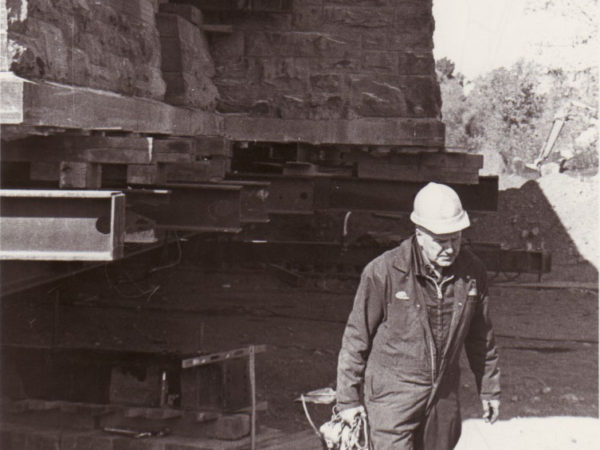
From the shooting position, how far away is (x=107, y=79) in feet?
22.7

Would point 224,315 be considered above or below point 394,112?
below

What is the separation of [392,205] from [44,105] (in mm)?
6048

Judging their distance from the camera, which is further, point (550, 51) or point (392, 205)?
point (550, 51)

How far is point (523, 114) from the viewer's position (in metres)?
40.0

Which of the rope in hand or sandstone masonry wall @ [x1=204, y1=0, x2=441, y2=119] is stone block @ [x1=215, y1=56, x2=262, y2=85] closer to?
sandstone masonry wall @ [x1=204, y1=0, x2=441, y2=119]

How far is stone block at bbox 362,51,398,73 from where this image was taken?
10.4m

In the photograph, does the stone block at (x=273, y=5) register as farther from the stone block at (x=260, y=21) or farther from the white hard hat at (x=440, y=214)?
the white hard hat at (x=440, y=214)

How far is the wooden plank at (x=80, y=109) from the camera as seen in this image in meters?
5.28

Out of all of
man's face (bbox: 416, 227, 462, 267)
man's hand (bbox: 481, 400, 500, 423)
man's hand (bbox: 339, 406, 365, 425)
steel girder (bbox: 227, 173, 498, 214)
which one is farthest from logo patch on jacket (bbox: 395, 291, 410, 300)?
steel girder (bbox: 227, 173, 498, 214)

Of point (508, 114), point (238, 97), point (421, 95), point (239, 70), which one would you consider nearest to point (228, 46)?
point (239, 70)

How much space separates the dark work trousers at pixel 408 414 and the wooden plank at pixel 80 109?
2131 millimetres

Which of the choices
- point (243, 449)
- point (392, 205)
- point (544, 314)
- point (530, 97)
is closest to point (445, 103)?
point (530, 97)

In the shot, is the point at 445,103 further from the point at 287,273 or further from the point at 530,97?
the point at 287,273

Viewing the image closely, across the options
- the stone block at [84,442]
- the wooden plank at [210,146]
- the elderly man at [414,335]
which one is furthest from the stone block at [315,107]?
the elderly man at [414,335]
